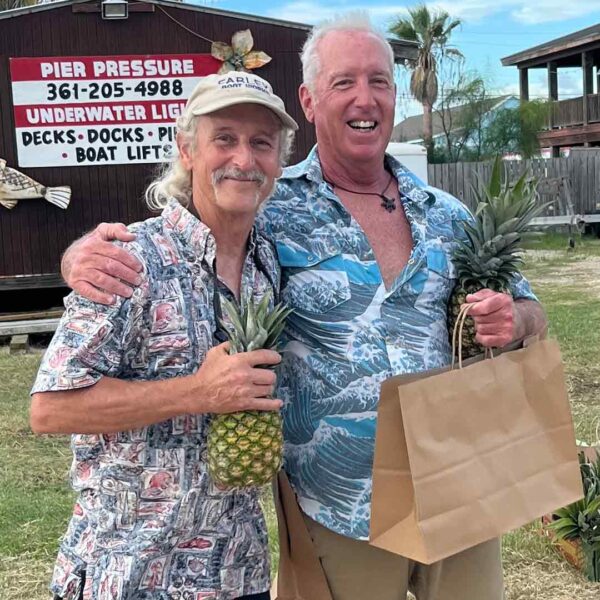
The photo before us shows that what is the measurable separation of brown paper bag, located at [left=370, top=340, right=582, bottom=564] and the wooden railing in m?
29.1

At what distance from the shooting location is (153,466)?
7.81 feet

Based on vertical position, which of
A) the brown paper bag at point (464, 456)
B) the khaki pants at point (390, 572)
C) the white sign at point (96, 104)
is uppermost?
→ the white sign at point (96, 104)

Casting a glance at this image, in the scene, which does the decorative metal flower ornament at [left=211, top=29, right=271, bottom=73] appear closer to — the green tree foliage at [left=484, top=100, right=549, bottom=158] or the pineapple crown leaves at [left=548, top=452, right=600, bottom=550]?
the pineapple crown leaves at [left=548, top=452, right=600, bottom=550]

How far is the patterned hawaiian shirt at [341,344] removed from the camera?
2783 mm

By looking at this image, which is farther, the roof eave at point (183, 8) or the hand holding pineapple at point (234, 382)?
the roof eave at point (183, 8)

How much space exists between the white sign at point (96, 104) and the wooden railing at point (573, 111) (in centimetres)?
2180

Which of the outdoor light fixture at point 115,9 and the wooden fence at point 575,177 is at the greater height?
the outdoor light fixture at point 115,9

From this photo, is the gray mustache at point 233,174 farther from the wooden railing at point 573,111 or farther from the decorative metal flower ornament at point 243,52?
the wooden railing at point 573,111

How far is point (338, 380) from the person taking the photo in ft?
9.11

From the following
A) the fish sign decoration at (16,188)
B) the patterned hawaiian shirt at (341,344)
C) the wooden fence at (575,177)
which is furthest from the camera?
the wooden fence at (575,177)

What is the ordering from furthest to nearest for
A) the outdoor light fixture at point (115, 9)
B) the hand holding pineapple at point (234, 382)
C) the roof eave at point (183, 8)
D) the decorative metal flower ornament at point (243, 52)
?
the decorative metal flower ornament at point (243, 52)
the outdoor light fixture at point (115, 9)
the roof eave at point (183, 8)
the hand holding pineapple at point (234, 382)

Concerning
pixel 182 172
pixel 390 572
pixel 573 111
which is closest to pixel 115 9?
pixel 182 172

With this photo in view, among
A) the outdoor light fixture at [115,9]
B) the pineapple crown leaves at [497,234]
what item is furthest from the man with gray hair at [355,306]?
the outdoor light fixture at [115,9]

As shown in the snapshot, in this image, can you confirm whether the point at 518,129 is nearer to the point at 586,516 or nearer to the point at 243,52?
the point at 243,52
